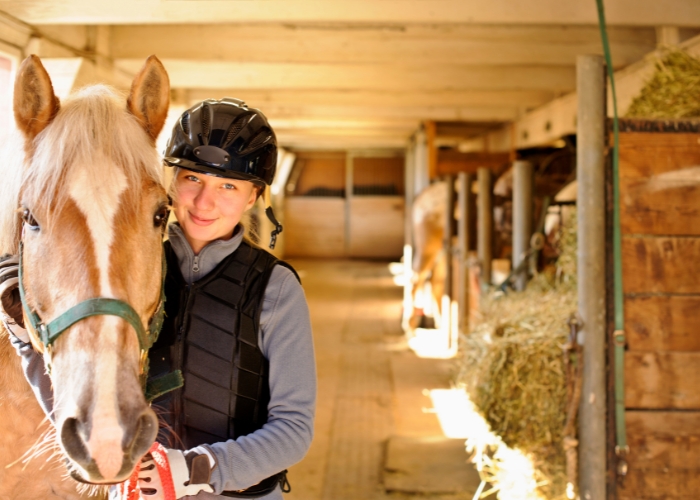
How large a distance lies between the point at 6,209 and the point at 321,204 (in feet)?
49.7

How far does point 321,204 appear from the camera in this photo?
16203 millimetres

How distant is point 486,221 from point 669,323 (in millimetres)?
2698

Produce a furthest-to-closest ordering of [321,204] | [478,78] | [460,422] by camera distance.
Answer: [321,204], [478,78], [460,422]

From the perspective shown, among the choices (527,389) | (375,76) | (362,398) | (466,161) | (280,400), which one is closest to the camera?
(280,400)

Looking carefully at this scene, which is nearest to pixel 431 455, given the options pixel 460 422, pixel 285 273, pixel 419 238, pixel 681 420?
pixel 460 422

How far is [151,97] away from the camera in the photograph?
117 centimetres

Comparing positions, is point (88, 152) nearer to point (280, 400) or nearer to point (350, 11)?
point (280, 400)

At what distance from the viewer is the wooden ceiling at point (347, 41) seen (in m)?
1.75

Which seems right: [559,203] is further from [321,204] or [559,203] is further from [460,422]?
[321,204]

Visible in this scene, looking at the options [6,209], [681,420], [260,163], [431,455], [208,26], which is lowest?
[431,455]

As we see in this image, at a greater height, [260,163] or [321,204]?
[321,204]

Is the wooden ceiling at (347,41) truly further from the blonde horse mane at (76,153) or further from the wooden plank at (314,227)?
the wooden plank at (314,227)

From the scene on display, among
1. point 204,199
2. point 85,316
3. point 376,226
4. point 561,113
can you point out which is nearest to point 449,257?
point 561,113

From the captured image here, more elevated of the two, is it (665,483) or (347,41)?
(347,41)
